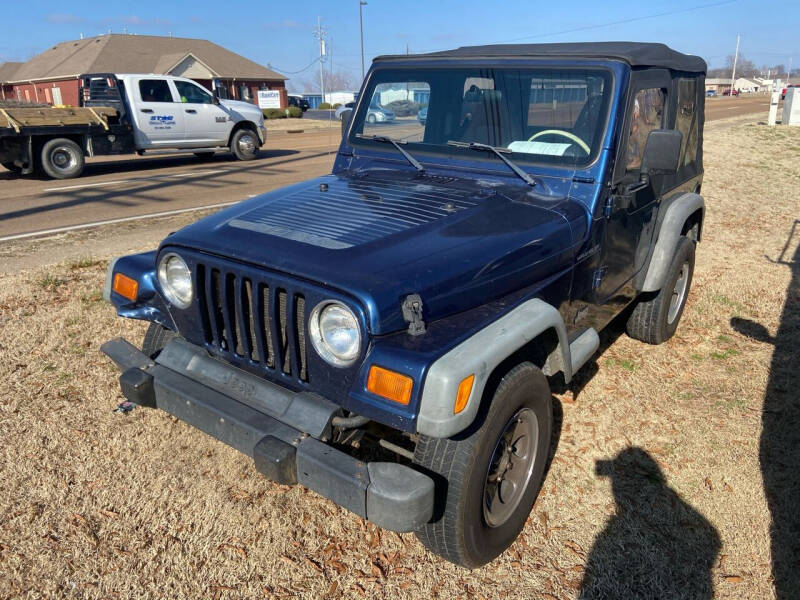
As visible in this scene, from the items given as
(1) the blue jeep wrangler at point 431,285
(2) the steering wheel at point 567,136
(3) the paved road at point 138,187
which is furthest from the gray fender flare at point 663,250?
(3) the paved road at point 138,187

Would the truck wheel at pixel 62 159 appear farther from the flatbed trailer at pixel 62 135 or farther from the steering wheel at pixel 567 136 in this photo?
the steering wheel at pixel 567 136

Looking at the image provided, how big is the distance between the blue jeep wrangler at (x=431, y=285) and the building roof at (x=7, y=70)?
6039 cm

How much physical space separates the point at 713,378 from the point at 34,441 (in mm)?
4360

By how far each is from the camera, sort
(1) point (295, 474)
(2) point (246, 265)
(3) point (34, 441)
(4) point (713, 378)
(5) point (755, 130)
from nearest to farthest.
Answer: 1. (1) point (295, 474)
2. (2) point (246, 265)
3. (3) point (34, 441)
4. (4) point (713, 378)
5. (5) point (755, 130)

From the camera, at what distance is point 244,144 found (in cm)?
1593

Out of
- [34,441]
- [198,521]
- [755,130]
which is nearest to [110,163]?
[34,441]

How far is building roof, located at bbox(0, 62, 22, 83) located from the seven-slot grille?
6085 cm

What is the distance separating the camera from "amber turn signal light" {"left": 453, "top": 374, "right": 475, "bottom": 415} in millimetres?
2145

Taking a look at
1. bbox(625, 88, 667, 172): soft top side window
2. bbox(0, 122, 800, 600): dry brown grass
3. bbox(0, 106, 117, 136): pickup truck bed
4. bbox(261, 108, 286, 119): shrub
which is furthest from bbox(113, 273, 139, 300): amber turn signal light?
bbox(261, 108, 286, 119): shrub

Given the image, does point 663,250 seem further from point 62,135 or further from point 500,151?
point 62,135

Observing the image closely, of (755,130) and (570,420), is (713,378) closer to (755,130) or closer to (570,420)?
(570,420)

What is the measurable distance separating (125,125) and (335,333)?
12946 millimetres

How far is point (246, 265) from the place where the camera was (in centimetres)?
257

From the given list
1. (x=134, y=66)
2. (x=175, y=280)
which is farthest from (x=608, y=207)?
(x=134, y=66)
